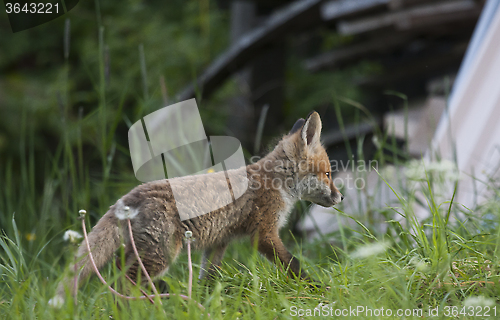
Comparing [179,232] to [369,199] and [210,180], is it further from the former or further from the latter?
[369,199]

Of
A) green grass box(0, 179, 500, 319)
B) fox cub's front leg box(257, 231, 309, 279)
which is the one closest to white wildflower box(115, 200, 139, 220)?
green grass box(0, 179, 500, 319)

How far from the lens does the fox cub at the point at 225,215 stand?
2000 mm

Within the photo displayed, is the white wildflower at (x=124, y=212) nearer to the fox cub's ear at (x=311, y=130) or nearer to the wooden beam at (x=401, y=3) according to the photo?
the fox cub's ear at (x=311, y=130)

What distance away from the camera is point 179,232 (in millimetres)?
2104

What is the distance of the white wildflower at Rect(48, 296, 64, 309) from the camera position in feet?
5.23

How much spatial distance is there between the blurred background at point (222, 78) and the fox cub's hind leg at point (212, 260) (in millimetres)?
831

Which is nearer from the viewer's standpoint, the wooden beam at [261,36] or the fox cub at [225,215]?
the fox cub at [225,215]

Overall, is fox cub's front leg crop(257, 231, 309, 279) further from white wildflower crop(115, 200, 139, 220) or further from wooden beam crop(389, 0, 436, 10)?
wooden beam crop(389, 0, 436, 10)

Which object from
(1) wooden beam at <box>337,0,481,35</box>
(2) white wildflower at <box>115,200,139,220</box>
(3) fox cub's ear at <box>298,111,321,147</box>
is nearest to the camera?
(2) white wildflower at <box>115,200,139,220</box>

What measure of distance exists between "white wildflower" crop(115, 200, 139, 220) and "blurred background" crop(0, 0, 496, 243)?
1.05 m

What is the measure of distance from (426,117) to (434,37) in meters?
2.33


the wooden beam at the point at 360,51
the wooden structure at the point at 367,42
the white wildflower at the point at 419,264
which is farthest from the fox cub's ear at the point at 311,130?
the wooden beam at the point at 360,51

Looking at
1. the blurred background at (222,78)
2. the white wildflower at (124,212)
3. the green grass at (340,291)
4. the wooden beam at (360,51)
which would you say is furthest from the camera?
the wooden beam at (360,51)

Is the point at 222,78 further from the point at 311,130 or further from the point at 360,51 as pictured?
the point at 311,130
